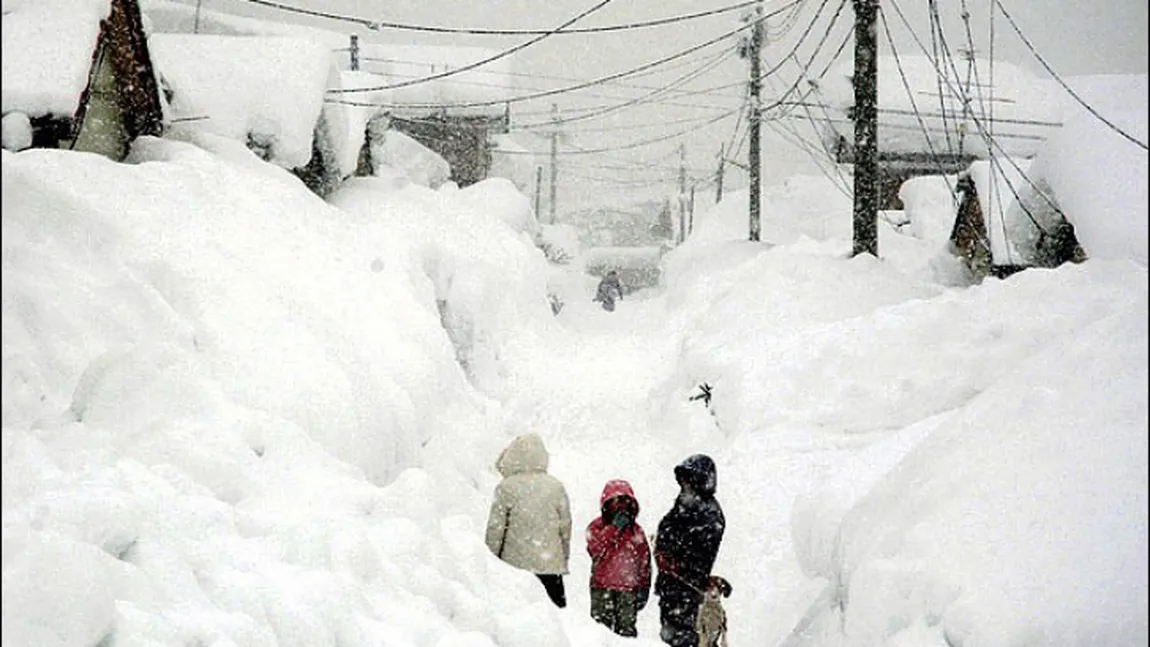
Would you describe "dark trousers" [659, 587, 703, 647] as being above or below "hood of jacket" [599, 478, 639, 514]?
below

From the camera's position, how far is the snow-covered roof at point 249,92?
487 inches

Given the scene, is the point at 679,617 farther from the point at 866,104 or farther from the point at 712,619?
the point at 866,104

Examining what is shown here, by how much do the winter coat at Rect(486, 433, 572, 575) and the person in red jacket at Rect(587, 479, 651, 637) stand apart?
0.30 metres

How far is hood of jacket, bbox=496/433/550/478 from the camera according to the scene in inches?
248

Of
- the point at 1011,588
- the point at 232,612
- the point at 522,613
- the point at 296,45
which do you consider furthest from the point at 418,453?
the point at 296,45

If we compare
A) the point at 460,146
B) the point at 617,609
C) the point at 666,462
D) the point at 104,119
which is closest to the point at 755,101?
the point at 460,146

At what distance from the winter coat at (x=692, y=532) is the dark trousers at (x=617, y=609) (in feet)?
0.84

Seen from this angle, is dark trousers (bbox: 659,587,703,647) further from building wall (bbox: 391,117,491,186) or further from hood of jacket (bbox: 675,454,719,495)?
building wall (bbox: 391,117,491,186)

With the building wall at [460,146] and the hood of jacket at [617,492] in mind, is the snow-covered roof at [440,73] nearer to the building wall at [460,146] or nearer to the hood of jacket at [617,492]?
the building wall at [460,146]

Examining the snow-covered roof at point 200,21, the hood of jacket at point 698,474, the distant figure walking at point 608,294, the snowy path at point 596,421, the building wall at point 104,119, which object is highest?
the snow-covered roof at point 200,21

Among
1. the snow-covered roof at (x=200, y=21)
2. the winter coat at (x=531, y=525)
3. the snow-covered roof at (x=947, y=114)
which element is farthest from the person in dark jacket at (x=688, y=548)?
the snow-covered roof at (x=200, y=21)

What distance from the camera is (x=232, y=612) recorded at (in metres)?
3.57

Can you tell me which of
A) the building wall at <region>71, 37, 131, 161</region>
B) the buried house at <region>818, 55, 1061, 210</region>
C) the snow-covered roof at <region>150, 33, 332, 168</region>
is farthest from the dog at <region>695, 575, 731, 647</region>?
the buried house at <region>818, 55, 1061, 210</region>

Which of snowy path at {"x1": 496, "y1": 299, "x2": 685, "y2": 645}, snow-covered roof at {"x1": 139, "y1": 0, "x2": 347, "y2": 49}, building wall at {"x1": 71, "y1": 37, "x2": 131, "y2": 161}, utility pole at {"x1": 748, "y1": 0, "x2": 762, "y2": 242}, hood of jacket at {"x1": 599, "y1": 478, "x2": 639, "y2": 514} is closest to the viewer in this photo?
hood of jacket at {"x1": 599, "y1": 478, "x2": 639, "y2": 514}
